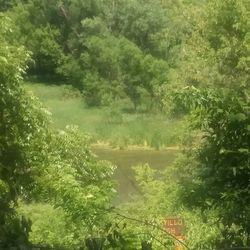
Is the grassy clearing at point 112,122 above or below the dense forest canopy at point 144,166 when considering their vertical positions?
below

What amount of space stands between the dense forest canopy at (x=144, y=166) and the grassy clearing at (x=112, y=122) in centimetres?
33

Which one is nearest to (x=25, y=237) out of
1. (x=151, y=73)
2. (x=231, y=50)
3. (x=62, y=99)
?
(x=231, y=50)

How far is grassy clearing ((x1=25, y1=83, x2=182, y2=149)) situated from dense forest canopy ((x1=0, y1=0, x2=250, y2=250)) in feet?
1.07

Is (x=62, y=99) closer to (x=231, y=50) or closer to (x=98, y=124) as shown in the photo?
(x=98, y=124)

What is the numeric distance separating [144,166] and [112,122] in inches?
618

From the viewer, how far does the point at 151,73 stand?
31828 mm

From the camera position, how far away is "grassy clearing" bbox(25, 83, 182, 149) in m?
26.7

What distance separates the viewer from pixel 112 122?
95.6 ft

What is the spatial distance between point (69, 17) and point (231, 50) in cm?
2248

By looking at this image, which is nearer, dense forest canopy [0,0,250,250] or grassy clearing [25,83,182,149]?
dense forest canopy [0,0,250,250]

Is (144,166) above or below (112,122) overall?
above

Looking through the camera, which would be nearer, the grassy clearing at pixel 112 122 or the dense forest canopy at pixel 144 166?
the dense forest canopy at pixel 144 166

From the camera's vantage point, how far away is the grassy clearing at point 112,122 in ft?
87.6

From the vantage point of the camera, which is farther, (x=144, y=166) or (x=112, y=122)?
(x=112, y=122)
